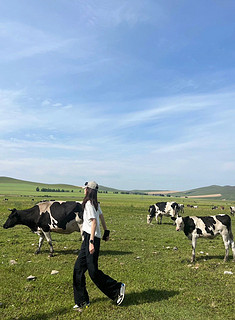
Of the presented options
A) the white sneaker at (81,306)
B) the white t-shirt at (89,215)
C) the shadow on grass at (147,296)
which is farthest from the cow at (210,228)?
the white t-shirt at (89,215)

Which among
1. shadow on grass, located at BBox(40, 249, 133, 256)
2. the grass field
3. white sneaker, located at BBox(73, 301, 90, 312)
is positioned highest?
white sneaker, located at BBox(73, 301, 90, 312)

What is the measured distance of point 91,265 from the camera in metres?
6.32

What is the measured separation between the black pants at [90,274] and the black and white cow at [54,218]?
5898 millimetres

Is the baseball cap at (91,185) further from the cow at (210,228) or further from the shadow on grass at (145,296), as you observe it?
the cow at (210,228)

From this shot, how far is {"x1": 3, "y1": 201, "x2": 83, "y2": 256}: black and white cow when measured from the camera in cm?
1236

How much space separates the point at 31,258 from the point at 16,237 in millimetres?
6242

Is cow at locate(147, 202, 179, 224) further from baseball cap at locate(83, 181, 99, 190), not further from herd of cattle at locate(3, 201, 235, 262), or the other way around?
baseball cap at locate(83, 181, 99, 190)

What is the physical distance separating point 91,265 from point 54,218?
6576 millimetres

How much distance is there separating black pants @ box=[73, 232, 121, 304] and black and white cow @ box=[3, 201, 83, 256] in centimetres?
590

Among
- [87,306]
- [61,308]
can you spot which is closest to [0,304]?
[61,308]

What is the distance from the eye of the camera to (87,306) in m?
6.56

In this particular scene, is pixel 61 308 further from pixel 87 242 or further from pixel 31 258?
pixel 31 258

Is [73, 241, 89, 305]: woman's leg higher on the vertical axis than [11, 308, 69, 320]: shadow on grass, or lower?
higher

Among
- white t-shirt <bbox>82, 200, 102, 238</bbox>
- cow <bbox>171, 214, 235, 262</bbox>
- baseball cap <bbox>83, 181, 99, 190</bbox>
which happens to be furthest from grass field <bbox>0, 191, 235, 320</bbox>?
baseball cap <bbox>83, 181, 99, 190</bbox>
